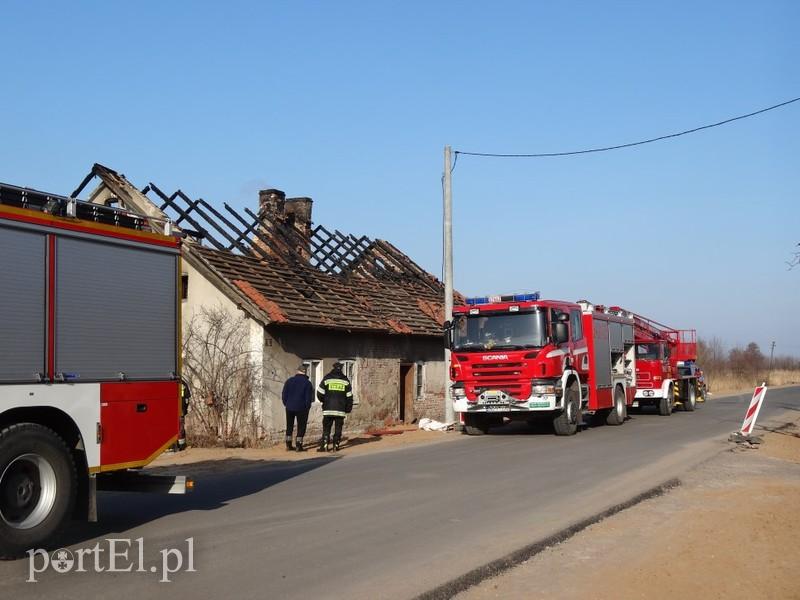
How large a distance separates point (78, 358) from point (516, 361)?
1288 centimetres

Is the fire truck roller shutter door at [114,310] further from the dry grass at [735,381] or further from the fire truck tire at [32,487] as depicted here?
the dry grass at [735,381]

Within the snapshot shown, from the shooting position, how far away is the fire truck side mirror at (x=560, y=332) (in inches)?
779

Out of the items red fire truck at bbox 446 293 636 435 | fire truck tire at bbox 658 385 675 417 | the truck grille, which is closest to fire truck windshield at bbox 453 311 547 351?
red fire truck at bbox 446 293 636 435

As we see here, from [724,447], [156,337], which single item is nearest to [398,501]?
[156,337]

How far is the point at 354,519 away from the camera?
31.0ft

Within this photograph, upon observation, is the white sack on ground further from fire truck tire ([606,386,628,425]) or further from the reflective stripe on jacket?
the reflective stripe on jacket

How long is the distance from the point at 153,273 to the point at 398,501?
14.0ft

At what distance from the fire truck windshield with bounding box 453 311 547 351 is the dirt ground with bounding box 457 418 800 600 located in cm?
791

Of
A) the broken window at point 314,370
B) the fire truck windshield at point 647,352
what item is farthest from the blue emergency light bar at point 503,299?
the fire truck windshield at point 647,352

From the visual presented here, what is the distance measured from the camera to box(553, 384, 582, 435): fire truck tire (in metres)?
20.3

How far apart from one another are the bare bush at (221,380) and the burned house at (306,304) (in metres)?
0.16

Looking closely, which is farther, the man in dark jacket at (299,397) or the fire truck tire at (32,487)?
the man in dark jacket at (299,397)

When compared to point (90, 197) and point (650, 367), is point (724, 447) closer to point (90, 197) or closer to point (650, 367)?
point (650, 367)

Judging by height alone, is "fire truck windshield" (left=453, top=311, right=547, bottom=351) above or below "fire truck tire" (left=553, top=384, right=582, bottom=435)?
above
